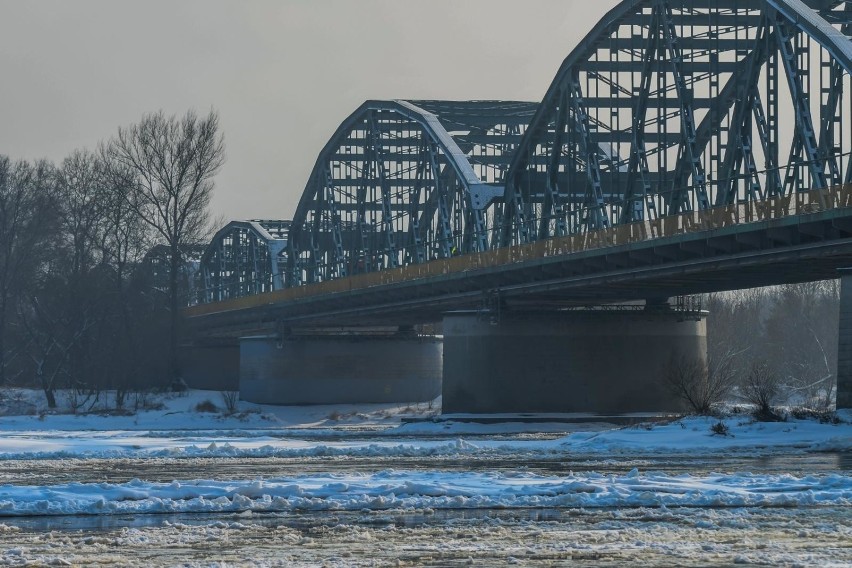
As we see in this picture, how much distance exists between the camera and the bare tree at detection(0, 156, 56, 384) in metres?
93.3

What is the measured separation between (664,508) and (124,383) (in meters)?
66.7

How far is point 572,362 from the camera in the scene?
207 ft

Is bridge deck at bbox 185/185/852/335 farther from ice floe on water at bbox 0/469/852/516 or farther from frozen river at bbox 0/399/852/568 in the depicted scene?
ice floe on water at bbox 0/469/852/516

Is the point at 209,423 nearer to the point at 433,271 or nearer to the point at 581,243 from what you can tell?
the point at 433,271

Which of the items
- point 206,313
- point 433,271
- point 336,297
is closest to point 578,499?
point 433,271

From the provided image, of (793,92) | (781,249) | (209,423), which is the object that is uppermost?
(793,92)

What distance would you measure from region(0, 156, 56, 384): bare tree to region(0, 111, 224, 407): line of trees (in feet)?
0.37

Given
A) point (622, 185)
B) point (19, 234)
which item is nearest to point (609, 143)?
point (622, 185)

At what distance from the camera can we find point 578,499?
73.0 ft

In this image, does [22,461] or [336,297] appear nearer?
[22,461]

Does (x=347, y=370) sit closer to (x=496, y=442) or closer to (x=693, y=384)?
(x=693, y=384)

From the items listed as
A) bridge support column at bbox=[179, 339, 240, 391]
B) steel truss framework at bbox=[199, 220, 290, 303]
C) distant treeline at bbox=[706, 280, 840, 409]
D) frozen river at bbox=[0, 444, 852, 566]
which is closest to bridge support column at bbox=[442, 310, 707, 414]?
frozen river at bbox=[0, 444, 852, 566]

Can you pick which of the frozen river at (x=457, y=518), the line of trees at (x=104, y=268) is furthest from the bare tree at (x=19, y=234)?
the frozen river at (x=457, y=518)

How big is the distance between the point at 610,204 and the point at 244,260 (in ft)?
265
